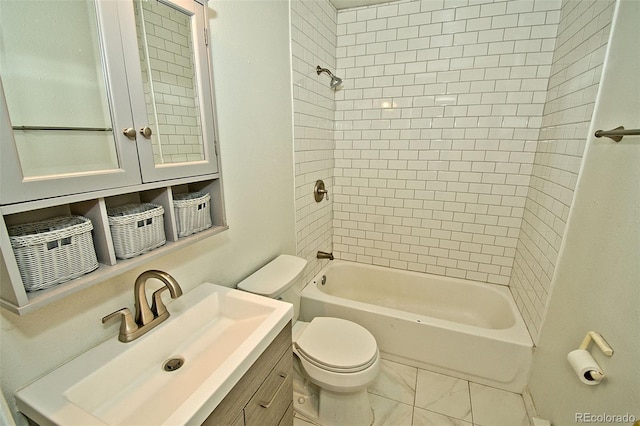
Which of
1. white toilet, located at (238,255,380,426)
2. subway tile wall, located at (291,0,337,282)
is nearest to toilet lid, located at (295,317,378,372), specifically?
white toilet, located at (238,255,380,426)

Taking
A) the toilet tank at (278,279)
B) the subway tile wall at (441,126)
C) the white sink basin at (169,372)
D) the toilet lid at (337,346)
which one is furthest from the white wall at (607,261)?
the toilet tank at (278,279)

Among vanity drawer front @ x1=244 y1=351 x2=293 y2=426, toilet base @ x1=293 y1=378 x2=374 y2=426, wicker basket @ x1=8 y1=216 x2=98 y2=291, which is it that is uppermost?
wicker basket @ x1=8 y1=216 x2=98 y2=291

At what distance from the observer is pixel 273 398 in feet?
3.47

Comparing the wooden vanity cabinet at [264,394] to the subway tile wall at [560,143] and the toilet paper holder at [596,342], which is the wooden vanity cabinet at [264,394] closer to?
the toilet paper holder at [596,342]

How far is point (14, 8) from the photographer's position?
625 millimetres

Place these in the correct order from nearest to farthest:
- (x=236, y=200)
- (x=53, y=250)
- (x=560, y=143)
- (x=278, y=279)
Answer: (x=53, y=250), (x=236, y=200), (x=278, y=279), (x=560, y=143)

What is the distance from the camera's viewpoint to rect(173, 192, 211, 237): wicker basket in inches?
38.1

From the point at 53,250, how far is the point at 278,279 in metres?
Result: 0.96

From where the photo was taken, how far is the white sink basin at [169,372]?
0.68 meters

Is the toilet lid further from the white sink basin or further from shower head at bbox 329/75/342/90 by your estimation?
shower head at bbox 329/75/342/90

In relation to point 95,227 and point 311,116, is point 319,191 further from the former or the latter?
point 95,227

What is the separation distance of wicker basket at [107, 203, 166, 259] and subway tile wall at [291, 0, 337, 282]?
3.54ft

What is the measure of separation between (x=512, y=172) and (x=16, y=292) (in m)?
2.55

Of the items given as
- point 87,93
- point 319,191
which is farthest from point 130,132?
point 319,191
